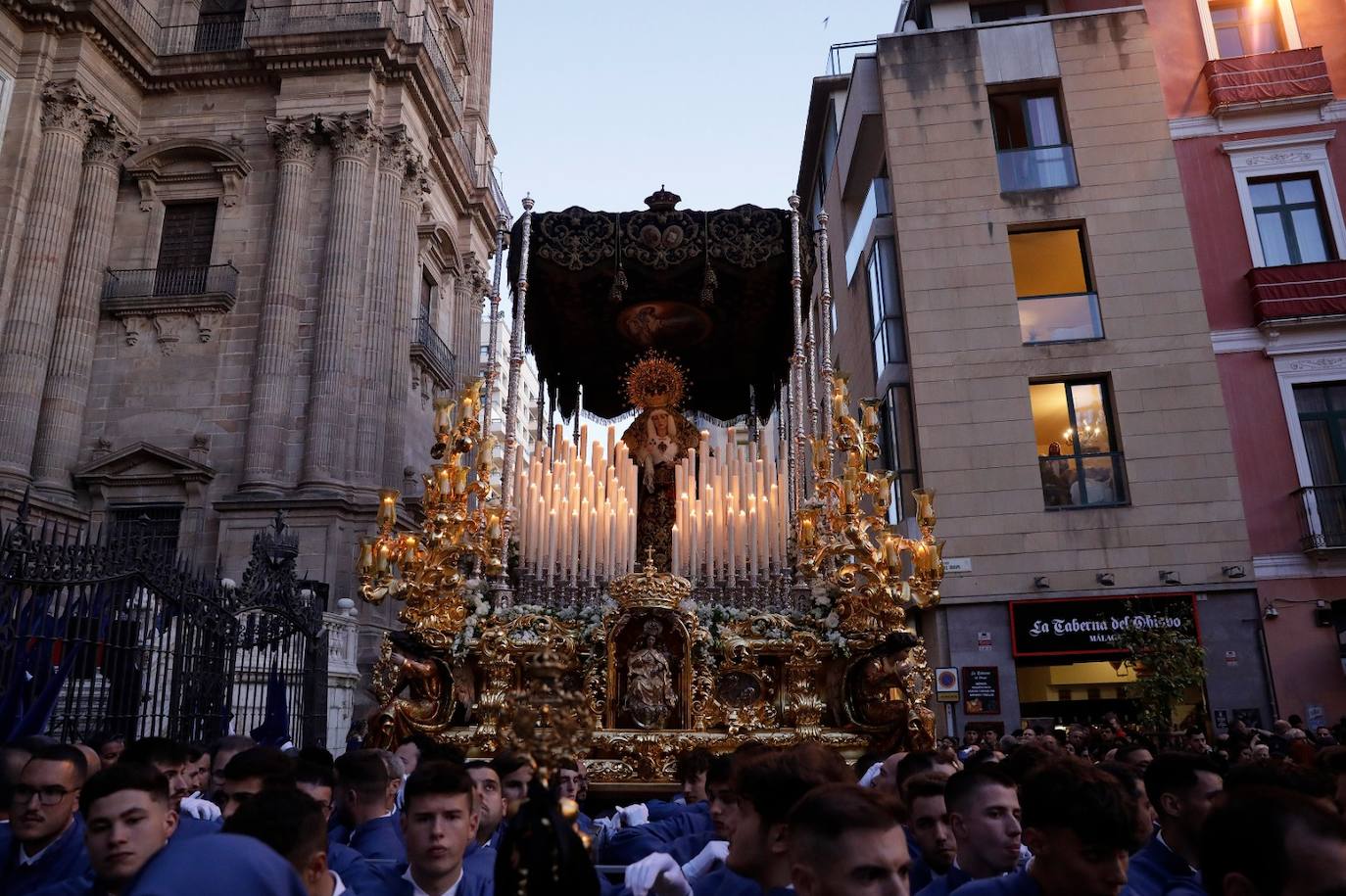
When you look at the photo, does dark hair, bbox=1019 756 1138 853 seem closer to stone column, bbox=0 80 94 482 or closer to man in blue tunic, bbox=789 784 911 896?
man in blue tunic, bbox=789 784 911 896

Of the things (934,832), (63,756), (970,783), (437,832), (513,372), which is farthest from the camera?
(513,372)

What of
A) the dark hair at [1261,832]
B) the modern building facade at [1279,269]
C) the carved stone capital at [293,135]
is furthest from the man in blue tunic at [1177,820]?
the carved stone capital at [293,135]

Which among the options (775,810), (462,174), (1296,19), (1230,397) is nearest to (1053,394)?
(1230,397)

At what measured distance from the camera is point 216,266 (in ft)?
65.4

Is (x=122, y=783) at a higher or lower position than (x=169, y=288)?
lower

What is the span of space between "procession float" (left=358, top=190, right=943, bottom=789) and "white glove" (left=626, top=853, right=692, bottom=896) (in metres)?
3.79

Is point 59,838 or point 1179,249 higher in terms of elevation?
point 1179,249

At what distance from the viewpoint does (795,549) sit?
786 centimetres

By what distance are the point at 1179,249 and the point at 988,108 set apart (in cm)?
447

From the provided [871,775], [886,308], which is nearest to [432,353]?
[886,308]

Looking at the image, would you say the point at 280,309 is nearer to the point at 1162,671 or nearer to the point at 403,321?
the point at 403,321

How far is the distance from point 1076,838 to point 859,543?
457 centimetres

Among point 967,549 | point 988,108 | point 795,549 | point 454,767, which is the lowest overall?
point 454,767

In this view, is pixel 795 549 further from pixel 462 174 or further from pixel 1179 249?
pixel 462 174
